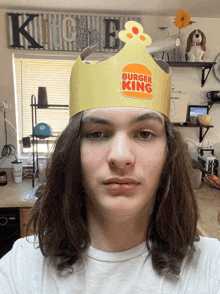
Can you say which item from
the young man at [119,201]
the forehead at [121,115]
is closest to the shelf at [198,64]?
the young man at [119,201]

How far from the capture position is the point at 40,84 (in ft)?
7.66

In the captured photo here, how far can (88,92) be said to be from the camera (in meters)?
0.62

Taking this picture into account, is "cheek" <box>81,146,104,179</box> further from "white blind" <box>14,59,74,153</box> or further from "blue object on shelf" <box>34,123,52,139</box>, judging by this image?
"white blind" <box>14,59,74,153</box>

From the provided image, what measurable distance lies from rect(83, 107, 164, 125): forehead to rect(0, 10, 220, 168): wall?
5.80 ft

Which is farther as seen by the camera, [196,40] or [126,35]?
[196,40]

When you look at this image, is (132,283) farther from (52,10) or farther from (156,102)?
(52,10)

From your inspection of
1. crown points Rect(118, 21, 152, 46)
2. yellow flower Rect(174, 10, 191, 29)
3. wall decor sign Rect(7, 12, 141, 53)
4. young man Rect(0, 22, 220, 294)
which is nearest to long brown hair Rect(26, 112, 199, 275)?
young man Rect(0, 22, 220, 294)

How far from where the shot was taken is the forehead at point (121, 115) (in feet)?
1.86

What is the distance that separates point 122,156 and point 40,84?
2073mm

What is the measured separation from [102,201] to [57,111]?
199cm

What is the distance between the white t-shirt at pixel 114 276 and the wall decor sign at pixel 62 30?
1.95 metres

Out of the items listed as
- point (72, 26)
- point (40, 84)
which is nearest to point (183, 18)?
point (72, 26)

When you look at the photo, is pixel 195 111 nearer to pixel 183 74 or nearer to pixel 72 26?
pixel 183 74

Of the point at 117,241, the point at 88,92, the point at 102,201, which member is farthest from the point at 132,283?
the point at 88,92
